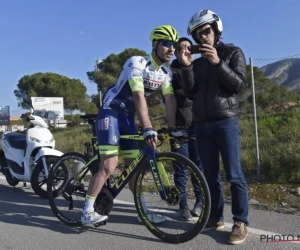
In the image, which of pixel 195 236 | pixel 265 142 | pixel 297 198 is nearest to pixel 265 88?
pixel 265 142

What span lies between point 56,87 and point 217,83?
3700cm

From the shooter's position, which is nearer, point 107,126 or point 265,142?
point 107,126

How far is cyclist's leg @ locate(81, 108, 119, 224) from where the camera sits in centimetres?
395

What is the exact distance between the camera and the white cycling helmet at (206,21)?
3375 millimetres

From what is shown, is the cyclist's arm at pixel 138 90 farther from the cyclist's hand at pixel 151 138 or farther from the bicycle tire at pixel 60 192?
the bicycle tire at pixel 60 192

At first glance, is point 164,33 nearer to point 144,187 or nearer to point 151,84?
point 151,84

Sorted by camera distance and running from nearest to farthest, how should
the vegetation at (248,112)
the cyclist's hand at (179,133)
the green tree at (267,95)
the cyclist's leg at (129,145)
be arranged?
the cyclist's hand at (179,133), the cyclist's leg at (129,145), the vegetation at (248,112), the green tree at (267,95)

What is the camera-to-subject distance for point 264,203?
4.78 meters

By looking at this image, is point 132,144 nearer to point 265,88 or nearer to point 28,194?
point 28,194

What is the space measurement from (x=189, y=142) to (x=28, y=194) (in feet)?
10.00

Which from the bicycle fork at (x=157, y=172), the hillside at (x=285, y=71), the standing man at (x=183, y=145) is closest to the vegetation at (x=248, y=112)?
the hillside at (x=285, y=71)

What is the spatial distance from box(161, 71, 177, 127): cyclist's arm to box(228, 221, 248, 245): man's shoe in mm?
1280

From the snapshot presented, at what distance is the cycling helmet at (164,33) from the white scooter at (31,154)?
8.94 feet

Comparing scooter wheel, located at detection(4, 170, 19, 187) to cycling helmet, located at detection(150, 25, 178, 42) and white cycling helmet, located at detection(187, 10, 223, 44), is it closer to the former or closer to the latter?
cycling helmet, located at detection(150, 25, 178, 42)
